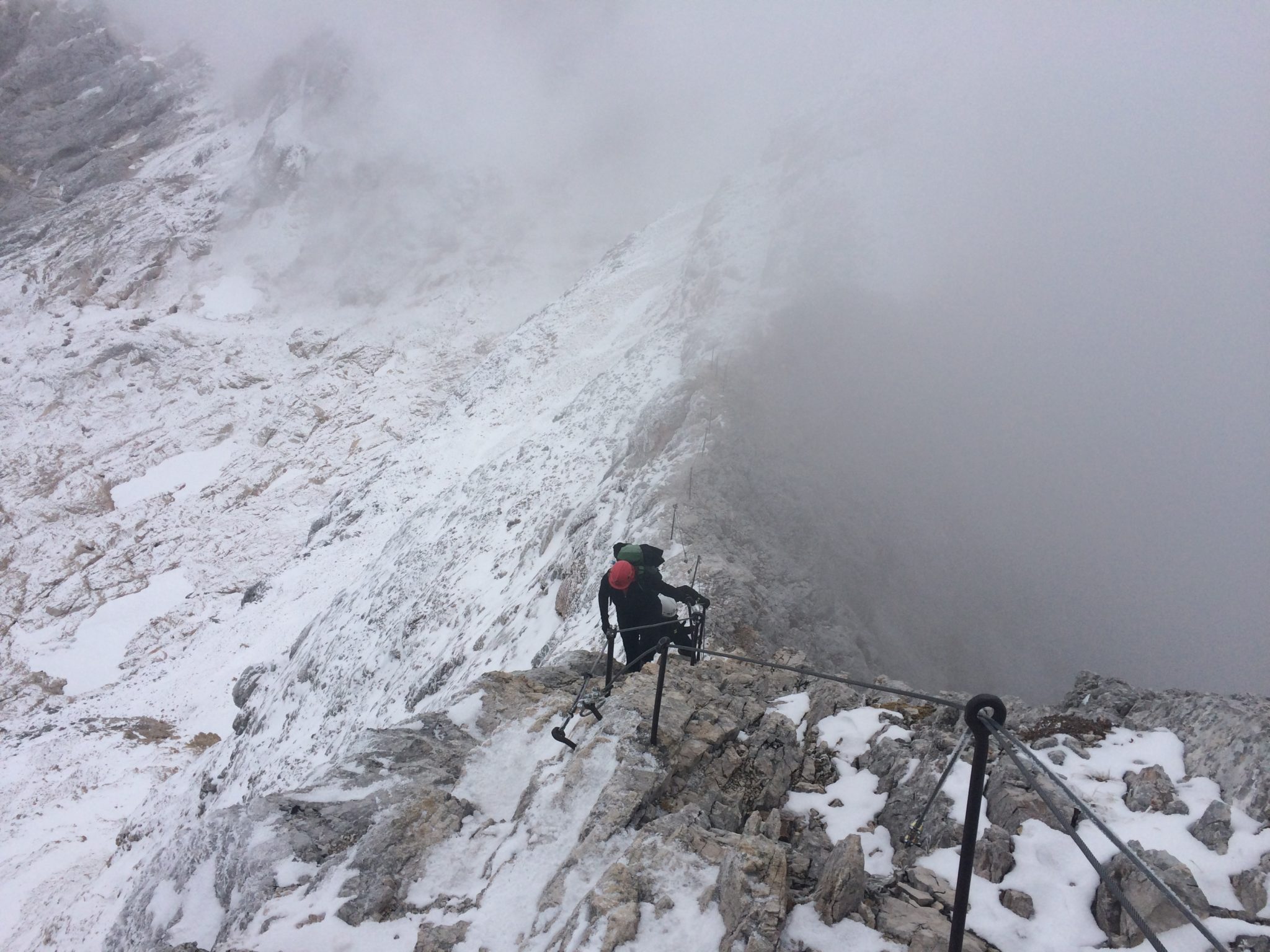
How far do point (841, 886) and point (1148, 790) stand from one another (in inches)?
101

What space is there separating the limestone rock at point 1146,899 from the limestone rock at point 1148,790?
2.19ft

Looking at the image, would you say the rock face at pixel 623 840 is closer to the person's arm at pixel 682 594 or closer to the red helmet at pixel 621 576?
the person's arm at pixel 682 594

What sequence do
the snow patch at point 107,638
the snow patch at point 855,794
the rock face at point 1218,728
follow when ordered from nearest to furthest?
the rock face at point 1218,728 → the snow patch at point 855,794 → the snow patch at point 107,638

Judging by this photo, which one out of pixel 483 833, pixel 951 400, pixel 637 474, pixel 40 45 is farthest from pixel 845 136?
pixel 40 45

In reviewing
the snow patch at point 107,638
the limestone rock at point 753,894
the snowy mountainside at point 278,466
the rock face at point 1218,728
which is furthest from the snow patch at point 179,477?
the rock face at point 1218,728

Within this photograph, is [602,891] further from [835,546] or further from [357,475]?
[357,475]

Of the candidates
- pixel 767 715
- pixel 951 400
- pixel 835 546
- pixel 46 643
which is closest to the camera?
pixel 767 715

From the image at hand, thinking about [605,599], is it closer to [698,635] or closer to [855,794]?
[698,635]

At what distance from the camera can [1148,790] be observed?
189 inches

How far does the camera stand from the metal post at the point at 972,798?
2848 mm

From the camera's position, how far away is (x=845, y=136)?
1174 inches

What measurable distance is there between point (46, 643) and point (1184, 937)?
133 feet

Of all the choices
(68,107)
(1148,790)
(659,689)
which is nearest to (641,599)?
(659,689)

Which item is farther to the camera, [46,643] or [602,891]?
[46,643]
